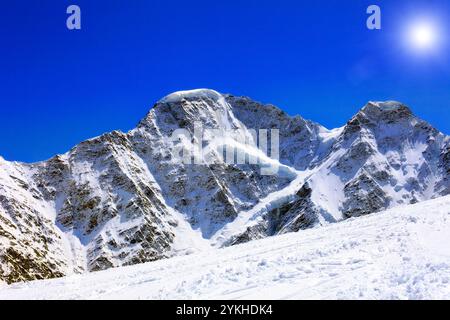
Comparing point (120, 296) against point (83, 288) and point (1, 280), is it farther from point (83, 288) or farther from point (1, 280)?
point (1, 280)

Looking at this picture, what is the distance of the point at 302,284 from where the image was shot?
55.6 feet

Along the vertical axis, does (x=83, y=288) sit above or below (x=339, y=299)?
above

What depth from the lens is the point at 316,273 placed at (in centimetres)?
1833

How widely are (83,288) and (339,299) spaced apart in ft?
44.7

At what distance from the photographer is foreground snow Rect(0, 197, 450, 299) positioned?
15.7 m

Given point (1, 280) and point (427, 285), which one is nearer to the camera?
point (427, 285)

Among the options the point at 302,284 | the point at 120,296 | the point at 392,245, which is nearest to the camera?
the point at 302,284

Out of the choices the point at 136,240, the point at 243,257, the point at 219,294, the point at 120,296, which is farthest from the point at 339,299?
the point at 136,240

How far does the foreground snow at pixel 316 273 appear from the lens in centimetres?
1566

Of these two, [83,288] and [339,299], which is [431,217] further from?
[83,288]

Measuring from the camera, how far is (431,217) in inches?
1099
